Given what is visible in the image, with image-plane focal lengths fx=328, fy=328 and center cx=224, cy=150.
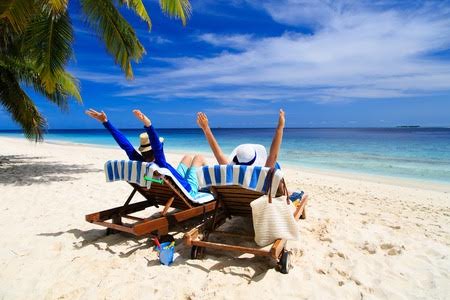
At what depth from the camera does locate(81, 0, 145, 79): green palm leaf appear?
6.62 meters

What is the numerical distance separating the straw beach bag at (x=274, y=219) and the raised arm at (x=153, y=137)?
3.80 ft

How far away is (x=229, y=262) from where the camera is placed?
3143mm

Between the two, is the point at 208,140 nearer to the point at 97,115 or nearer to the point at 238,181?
the point at 238,181

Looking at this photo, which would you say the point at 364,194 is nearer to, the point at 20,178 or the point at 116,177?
the point at 116,177

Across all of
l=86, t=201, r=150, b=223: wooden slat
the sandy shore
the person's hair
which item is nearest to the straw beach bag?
the sandy shore

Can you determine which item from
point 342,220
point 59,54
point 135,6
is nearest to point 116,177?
point 342,220

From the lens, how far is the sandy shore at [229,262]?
2617 millimetres

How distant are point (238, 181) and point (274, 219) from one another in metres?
0.49

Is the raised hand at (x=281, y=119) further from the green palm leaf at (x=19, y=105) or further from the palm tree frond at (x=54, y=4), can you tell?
the green palm leaf at (x=19, y=105)


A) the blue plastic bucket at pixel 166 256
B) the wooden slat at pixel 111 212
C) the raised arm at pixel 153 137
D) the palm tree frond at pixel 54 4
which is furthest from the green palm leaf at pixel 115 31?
the blue plastic bucket at pixel 166 256

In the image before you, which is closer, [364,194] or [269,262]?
[269,262]

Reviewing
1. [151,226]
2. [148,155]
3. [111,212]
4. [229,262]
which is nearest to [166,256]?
[151,226]

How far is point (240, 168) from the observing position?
3006 mm

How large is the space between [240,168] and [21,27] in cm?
466
